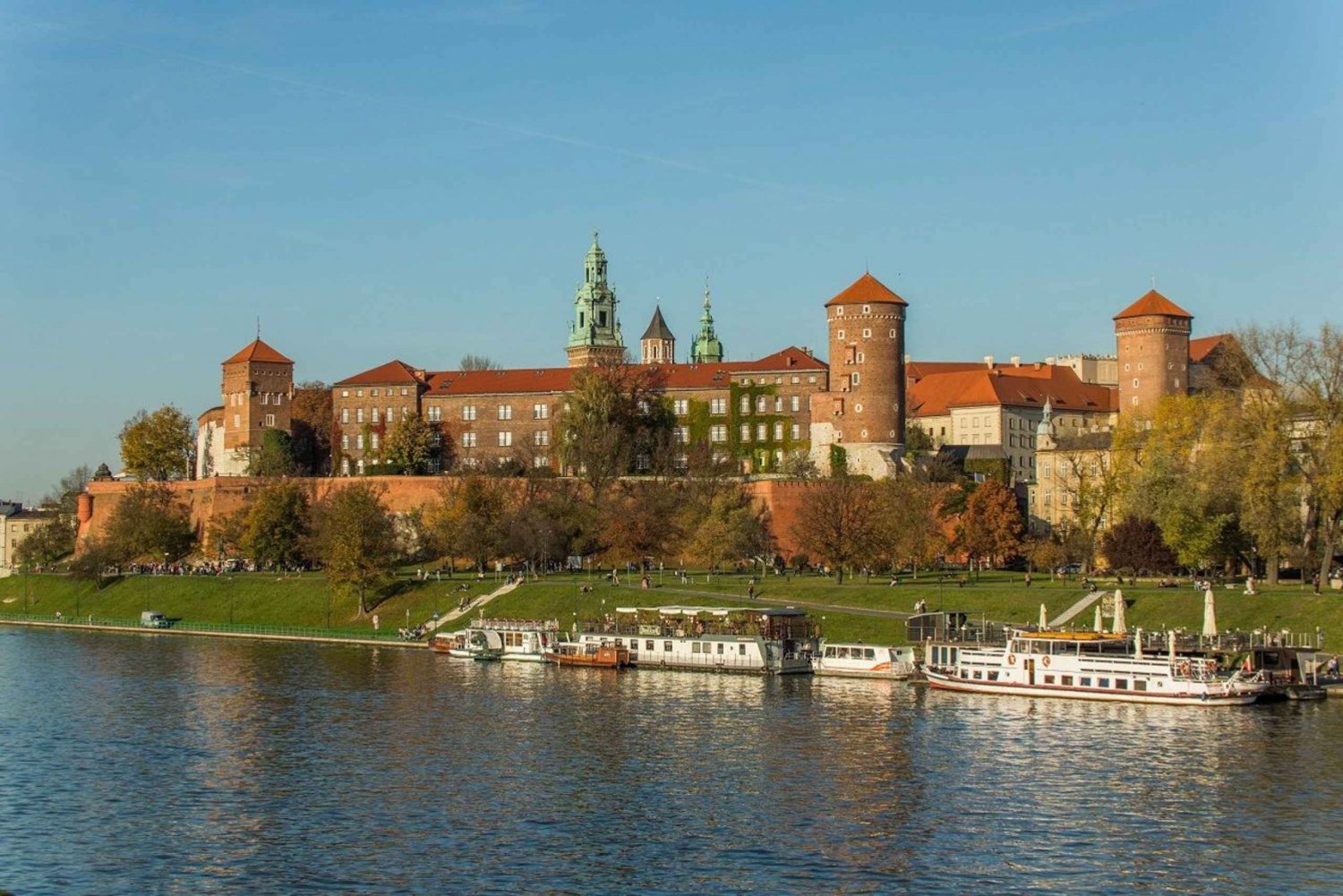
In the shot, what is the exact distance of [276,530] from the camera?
351 ft

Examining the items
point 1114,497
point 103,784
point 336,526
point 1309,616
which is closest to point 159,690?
point 103,784

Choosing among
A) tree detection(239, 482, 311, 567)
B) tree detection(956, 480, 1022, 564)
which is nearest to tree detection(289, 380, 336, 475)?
tree detection(239, 482, 311, 567)

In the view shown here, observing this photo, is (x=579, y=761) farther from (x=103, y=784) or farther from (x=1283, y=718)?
(x=1283, y=718)

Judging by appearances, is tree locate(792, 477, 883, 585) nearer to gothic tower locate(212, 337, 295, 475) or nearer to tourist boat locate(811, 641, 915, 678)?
tourist boat locate(811, 641, 915, 678)

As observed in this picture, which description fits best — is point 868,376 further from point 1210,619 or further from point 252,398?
point 1210,619

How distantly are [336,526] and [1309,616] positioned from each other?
160ft

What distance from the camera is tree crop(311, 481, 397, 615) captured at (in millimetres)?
90062

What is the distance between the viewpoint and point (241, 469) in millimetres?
124500

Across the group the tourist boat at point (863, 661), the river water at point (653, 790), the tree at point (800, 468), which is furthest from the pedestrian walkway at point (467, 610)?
the tree at point (800, 468)

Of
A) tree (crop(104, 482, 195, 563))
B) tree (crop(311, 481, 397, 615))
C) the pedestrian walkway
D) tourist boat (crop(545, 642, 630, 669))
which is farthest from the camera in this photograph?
tree (crop(104, 482, 195, 563))

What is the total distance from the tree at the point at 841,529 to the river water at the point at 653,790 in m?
20.4

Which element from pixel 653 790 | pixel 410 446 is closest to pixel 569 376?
pixel 410 446

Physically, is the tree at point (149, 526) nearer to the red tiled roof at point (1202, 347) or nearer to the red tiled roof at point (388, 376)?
the red tiled roof at point (388, 376)

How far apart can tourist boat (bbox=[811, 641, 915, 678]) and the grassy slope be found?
13.2 ft
